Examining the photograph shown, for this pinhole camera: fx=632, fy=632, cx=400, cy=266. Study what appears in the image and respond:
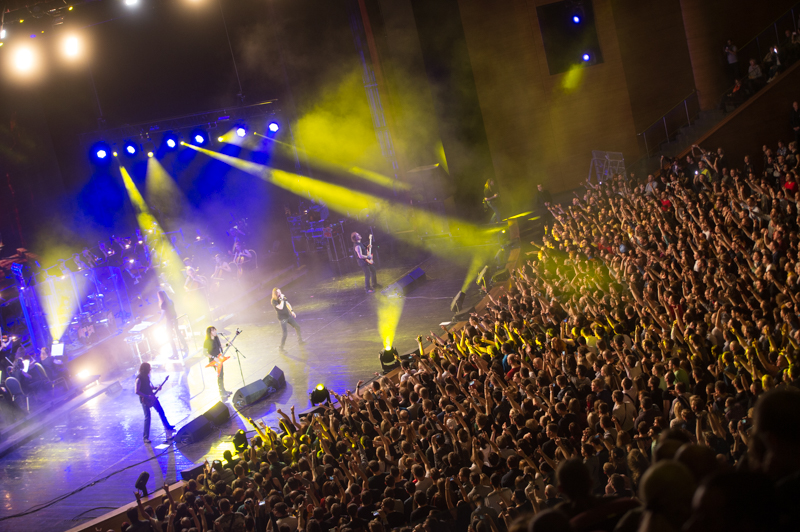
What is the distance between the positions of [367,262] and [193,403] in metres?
5.01

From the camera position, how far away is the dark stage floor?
27.2 ft

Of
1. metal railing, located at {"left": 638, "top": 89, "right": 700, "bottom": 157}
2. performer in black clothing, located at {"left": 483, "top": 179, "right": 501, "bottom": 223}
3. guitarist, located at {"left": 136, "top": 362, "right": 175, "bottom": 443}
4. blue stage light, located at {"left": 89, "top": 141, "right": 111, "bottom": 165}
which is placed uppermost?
blue stage light, located at {"left": 89, "top": 141, "right": 111, "bottom": 165}

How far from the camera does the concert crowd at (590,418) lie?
6.11ft

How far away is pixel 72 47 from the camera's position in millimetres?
16484

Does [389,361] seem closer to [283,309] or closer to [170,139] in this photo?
[283,309]

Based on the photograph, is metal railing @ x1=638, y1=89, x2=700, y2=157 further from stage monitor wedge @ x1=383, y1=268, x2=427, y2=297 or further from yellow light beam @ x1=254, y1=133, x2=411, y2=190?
yellow light beam @ x1=254, y1=133, x2=411, y2=190

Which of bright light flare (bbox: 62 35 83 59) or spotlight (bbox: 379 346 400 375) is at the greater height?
bright light flare (bbox: 62 35 83 59)

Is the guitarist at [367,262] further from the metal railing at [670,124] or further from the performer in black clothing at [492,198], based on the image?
the metal railing at [670,124]

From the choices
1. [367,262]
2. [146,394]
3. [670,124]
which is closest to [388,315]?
[367,262]

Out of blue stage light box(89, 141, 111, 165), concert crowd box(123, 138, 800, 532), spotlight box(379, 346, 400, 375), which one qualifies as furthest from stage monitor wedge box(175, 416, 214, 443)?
blue stage light box(89, 141, 111, 165)

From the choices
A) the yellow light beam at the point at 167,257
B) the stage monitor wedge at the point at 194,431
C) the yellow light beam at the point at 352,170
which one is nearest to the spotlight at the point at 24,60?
the yellow light beam at the point at 167,257

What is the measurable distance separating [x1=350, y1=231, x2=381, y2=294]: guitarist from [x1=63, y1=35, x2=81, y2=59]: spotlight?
9235 millimetres

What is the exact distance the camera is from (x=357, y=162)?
20016mm

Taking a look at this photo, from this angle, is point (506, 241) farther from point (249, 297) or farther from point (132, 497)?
point (132, 497)
